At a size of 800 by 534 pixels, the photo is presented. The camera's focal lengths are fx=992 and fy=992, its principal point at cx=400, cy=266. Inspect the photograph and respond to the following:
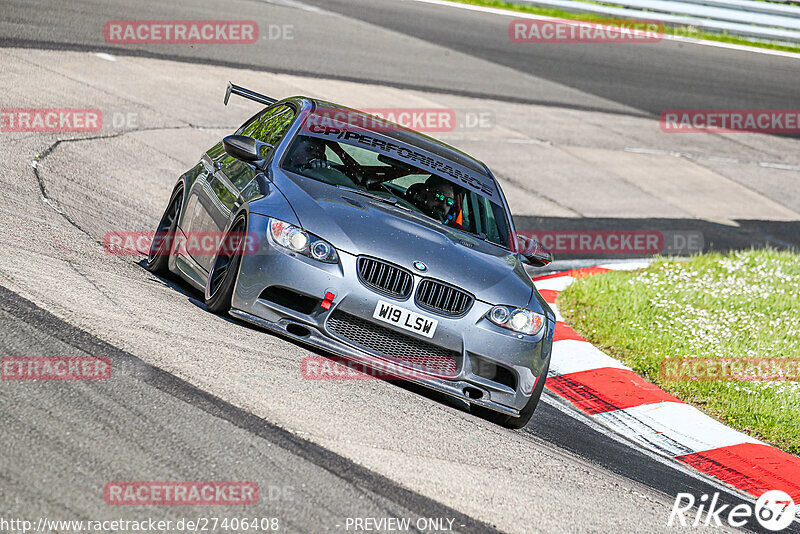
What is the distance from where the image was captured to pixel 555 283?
1035 centimetres

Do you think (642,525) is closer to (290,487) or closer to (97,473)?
(290,487)

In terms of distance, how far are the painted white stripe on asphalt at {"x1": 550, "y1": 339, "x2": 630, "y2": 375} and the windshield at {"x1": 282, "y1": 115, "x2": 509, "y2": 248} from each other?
59.9 inches

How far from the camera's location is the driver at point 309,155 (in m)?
6.62

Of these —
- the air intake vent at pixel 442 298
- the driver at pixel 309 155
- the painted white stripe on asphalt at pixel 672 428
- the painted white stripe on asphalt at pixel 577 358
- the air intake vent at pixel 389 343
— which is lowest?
the painted white stripe on asphalt at pixel 672 428

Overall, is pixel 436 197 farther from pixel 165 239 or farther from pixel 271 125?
pixel 165 239

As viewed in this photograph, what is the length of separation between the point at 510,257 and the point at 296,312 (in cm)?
164

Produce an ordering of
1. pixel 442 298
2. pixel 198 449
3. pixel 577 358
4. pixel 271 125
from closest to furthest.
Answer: pixel 198 449 < pixel 442 298 < pixel 271 125 < pixel 577 358

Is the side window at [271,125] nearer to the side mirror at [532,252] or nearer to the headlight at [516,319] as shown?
the side mirror at [532,252]

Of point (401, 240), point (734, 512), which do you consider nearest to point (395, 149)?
point (401, 240)

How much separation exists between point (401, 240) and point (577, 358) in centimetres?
286

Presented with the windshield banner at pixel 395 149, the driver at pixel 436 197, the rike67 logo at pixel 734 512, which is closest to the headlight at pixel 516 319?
the driver at pixel 436 197

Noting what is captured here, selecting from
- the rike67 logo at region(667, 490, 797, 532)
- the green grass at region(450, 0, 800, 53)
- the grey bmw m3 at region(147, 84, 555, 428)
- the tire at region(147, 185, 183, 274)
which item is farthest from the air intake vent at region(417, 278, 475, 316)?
the green grass at region(450, 0, 800, 53)

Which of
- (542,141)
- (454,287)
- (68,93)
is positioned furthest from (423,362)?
(542,141)

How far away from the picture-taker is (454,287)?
575 centimetres
